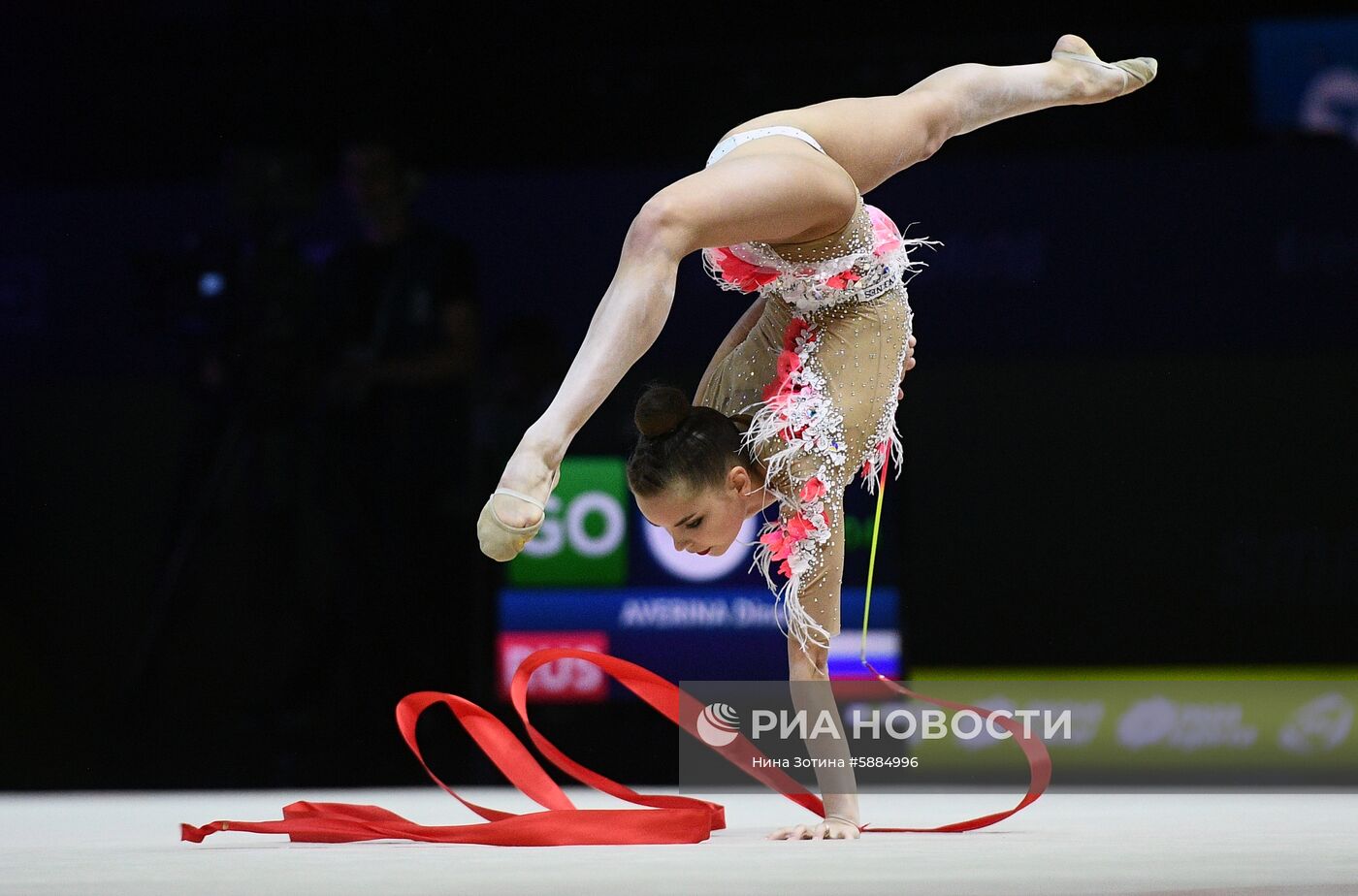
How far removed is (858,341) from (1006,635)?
1.95 meters

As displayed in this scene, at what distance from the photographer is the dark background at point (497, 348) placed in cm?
464

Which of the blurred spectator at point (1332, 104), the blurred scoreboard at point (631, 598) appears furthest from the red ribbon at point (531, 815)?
the blurred spectator at point (1332, 104)

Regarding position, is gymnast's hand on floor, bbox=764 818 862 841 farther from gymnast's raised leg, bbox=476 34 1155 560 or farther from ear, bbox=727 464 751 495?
gymnast's raised leg, bbox=476 34 1155 560

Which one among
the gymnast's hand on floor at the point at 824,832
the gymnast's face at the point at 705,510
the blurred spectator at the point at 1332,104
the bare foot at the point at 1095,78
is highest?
the blurred spectator at the point at 1332,104

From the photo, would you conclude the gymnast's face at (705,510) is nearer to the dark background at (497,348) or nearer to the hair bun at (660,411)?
the hair bun at (660,411)

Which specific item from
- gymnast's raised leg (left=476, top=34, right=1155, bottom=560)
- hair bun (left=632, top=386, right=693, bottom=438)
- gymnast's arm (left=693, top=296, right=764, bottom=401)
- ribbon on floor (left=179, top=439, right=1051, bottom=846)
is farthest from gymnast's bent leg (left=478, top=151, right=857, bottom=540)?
ribbon on floor (left=179, top=439, right=1051, bottom=846)

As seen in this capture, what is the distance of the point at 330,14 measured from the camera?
4996mm

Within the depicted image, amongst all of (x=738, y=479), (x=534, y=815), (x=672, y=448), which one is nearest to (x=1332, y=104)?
(x=738, y=479)

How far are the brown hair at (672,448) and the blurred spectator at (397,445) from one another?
6.70ft

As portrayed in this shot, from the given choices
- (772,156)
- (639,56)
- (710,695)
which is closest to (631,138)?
(639,56)

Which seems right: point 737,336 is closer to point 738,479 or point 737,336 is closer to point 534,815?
point 738,479

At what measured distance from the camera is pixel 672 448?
276 centimetres

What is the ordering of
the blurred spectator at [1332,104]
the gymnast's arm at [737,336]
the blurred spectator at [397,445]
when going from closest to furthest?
the gymnast's arm at [737,336]
the blurred spectator at [1332,104]
the blurred spectator at [397,445]

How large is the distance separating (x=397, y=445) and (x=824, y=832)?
7.57ft
